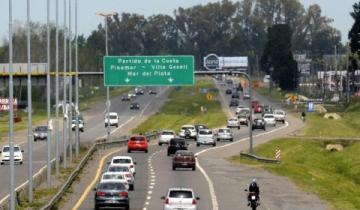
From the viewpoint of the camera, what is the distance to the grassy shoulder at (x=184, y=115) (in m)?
127

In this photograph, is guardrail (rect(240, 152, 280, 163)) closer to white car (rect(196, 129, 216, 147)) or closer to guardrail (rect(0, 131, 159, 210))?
guardrail (rect(0, 131, 159, 210))

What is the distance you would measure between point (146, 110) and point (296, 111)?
87.7 feet

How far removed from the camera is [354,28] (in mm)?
158875

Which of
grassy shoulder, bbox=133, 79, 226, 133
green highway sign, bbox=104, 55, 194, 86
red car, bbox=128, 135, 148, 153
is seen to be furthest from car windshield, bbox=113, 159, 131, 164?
grassy shoulder, bbox=133, 79, 226, 133

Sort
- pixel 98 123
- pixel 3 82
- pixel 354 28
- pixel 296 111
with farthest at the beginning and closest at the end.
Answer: pixel 354 28
pixel 296 111
pixel 98 123
pixel 3 82

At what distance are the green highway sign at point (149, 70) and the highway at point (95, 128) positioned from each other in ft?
26.0

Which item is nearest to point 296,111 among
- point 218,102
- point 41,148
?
point 218,102

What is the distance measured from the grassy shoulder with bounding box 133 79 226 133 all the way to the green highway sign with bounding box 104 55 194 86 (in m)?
43.9

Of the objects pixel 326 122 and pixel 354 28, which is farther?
pixel 354 28

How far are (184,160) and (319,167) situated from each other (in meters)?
20.0

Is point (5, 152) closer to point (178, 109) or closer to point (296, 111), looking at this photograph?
point (296, 111)

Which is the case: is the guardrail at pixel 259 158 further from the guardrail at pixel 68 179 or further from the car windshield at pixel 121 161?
the car windshield at pixel 121 161

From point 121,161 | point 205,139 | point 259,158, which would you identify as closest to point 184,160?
point 121,161

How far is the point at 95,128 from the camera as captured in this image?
12644 centimetres
